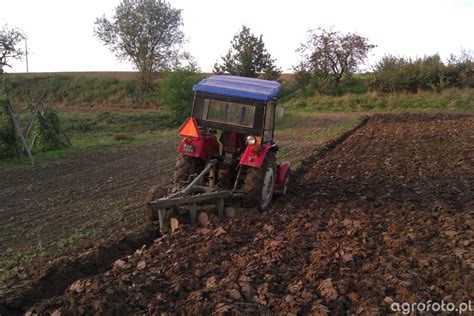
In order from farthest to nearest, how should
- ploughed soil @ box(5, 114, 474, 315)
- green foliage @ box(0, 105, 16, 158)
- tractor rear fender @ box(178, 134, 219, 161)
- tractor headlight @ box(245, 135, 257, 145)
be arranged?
1. green foliage @ box(0, 105, 16, 158)
2. tractor rear fender @ box(178, 134, 219, 161)
3. tractor headlight @ box(245, 135, 257, 145)
4. ploughed soil @ box(5, 114, 474, 315)

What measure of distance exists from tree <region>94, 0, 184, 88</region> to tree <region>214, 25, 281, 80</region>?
16.1 feet

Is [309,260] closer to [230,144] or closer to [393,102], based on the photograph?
[230,144]

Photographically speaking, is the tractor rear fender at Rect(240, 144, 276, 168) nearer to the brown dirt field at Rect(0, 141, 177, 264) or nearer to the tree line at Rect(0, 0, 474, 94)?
the brown dirt field at Rect(0, 141, 177, 264)

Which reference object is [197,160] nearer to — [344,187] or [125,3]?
[344,187]

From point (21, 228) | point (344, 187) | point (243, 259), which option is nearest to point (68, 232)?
point (21, 228)

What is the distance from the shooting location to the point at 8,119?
46.4ft

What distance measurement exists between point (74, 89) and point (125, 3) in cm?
810

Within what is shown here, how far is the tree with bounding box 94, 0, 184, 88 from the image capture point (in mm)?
39219

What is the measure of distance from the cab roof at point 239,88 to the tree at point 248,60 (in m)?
28.4

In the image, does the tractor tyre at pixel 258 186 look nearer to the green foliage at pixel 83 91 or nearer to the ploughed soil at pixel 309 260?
the ploughed soil at pixel 309 260

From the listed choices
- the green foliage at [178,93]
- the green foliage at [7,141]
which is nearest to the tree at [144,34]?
the green foliage at [178,93]

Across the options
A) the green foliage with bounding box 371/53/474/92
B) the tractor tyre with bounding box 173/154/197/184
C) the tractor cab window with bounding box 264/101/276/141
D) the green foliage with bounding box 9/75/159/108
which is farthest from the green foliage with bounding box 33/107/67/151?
the green foliage with bounding box 371/53/474/92

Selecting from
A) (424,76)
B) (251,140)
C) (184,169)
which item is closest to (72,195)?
(184,169)

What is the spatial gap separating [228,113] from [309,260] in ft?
10.4
